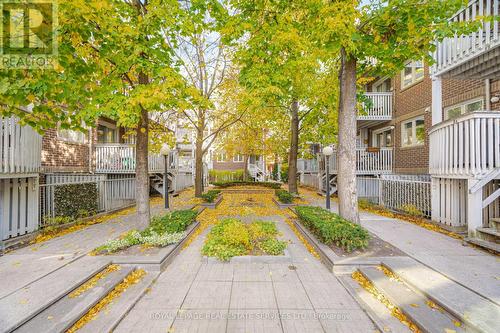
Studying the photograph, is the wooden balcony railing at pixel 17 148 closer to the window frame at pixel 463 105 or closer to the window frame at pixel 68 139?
the window frame at pixel 68 139

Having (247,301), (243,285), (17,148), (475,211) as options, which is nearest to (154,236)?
(243,285)

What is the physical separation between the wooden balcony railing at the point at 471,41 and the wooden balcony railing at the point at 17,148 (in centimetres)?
1195

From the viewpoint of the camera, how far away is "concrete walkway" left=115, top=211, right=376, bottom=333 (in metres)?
3.18

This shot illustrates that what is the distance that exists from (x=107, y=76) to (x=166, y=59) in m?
1.38

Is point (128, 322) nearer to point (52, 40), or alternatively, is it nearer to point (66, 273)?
point (66, 273)

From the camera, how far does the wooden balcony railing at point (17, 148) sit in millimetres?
5809

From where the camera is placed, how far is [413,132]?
41.4ft

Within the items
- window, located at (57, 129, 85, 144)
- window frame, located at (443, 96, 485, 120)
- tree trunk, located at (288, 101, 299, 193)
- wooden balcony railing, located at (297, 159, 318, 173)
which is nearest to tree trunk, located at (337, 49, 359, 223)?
window frame, located at (443, 96, 485, 120)

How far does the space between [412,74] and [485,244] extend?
1046 cm

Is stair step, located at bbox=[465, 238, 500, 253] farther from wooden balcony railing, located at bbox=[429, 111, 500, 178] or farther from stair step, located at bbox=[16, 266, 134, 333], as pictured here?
stair step, located at bbox=[16, 266, 134, 333]

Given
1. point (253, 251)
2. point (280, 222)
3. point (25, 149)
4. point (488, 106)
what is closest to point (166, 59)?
point (25, 149)

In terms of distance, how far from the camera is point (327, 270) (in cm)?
486

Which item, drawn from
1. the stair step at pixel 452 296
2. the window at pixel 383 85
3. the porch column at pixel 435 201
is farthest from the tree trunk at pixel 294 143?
the stair step at pixel 452 296

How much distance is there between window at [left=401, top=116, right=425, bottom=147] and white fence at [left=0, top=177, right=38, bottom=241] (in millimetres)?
15647
